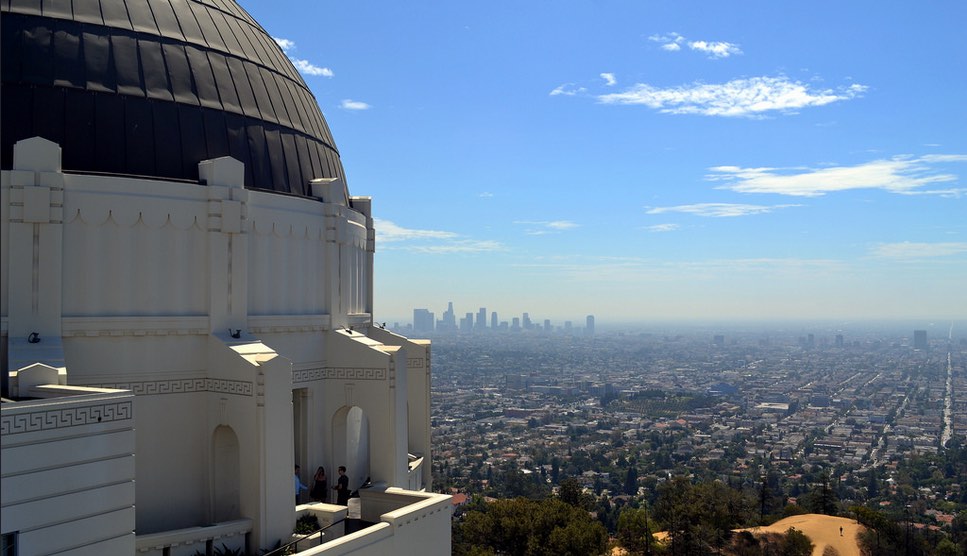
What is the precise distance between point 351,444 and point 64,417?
7.47m

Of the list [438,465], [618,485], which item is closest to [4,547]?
[618,485]

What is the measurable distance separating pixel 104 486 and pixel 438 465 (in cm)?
9558

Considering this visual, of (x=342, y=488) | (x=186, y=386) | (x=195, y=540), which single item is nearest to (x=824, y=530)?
(x=342, y=488)

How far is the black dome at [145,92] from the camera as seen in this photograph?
39.9ft

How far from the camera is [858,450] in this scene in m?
120

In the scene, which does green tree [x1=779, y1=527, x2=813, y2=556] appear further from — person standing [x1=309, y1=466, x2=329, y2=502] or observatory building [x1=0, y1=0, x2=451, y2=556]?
person standing [x1=309, y1=466, x2=329, y2=502]

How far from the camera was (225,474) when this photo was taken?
1255cm

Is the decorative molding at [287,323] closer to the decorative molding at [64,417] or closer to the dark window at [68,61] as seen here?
the decorative molding at [64,417]

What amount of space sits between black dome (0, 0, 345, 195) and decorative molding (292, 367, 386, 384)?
3435mm

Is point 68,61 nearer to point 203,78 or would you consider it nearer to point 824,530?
point 203,78

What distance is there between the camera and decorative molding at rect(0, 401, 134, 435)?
8.20 m

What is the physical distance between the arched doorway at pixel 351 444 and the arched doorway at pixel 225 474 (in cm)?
246

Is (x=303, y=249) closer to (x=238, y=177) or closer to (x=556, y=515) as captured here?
(x=238, y=177)

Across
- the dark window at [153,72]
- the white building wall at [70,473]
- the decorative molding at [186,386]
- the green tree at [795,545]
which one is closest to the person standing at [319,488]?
the decorative molding at [186,386]
